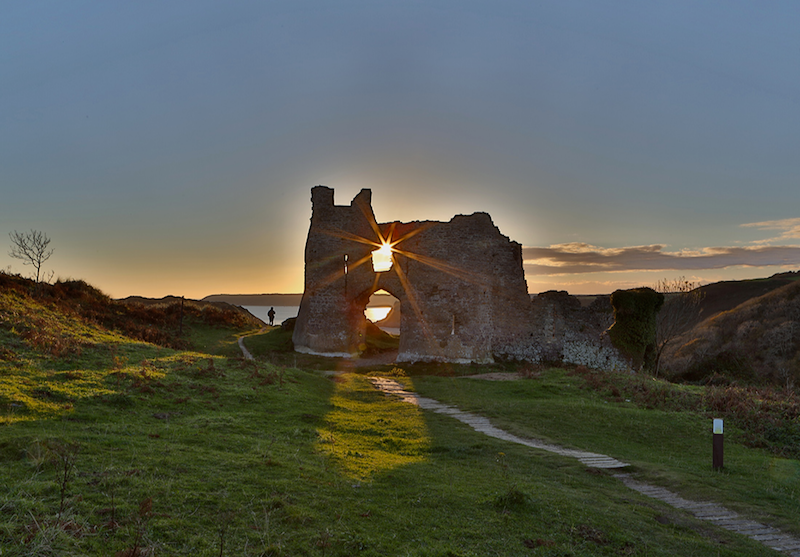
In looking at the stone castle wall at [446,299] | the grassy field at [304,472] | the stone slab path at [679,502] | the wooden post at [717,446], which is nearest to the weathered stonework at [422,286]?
the stone castle wall at [446,299]

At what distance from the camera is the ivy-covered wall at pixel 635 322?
3116 centimetres

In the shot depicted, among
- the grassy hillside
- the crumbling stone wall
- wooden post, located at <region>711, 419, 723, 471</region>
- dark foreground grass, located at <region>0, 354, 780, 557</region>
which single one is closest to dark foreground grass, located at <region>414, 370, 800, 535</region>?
wooden post, located at <region>711, 419, 723, 471</region>

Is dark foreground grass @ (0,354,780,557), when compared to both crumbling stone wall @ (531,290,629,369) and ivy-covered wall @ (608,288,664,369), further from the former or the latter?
ivy-covered wall @ (608,288,664,369)

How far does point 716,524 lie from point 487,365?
23.3 metres

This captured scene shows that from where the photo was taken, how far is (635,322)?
31.2 m

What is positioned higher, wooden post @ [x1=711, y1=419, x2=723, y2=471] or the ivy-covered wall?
the ivy-covered wall

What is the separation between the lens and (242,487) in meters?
7.32

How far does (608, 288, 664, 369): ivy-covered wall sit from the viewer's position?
3116cm

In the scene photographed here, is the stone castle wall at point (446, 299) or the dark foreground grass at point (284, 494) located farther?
the stone castle wall at point (446, 299)

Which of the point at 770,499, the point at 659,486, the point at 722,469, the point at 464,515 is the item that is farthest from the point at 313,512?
the point at 722,469

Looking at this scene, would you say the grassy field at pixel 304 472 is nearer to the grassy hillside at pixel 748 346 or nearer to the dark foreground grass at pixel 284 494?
the dark foreground grass at pixel 284 494

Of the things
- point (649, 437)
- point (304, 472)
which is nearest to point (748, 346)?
point (649, 437)

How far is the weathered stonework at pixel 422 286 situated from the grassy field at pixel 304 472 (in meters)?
13.9

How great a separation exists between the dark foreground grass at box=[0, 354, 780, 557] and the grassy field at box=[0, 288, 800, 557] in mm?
34
